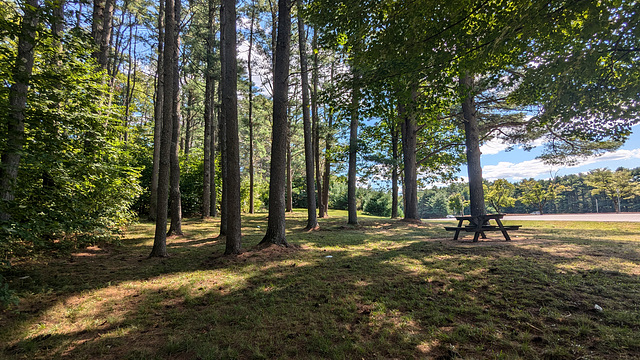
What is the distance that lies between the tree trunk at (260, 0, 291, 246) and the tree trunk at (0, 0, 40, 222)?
437 centimetres

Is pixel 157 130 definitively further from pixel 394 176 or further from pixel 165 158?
pixel 394 176

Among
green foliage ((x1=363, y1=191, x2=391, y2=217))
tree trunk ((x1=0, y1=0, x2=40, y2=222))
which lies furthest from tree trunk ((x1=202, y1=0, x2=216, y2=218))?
green foliage ((x1=363, y1=191, x2=391, y2=217))

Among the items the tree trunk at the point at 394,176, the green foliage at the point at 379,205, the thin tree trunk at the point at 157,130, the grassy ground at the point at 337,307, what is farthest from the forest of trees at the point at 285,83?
the green foliage at the point at 379,205

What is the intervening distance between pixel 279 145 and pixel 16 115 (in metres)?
4.68

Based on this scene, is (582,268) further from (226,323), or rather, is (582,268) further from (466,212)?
(466,212)

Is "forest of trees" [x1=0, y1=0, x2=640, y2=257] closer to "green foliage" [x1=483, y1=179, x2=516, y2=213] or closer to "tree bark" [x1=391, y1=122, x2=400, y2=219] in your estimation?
"tree bark" [x1=391, y1=122, x2=400, y2=219]

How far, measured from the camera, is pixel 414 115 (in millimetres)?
6531

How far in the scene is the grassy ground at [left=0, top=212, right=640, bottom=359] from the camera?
2312 mm

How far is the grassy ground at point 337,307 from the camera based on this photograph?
7.59 ft

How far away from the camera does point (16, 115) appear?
156 inches

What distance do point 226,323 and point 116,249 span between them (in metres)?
6.29

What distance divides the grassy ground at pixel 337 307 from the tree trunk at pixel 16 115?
1643 millimetres

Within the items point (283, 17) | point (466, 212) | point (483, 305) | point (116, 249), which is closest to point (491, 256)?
point (483, 305)

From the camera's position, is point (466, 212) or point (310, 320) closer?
point (310, 320)
